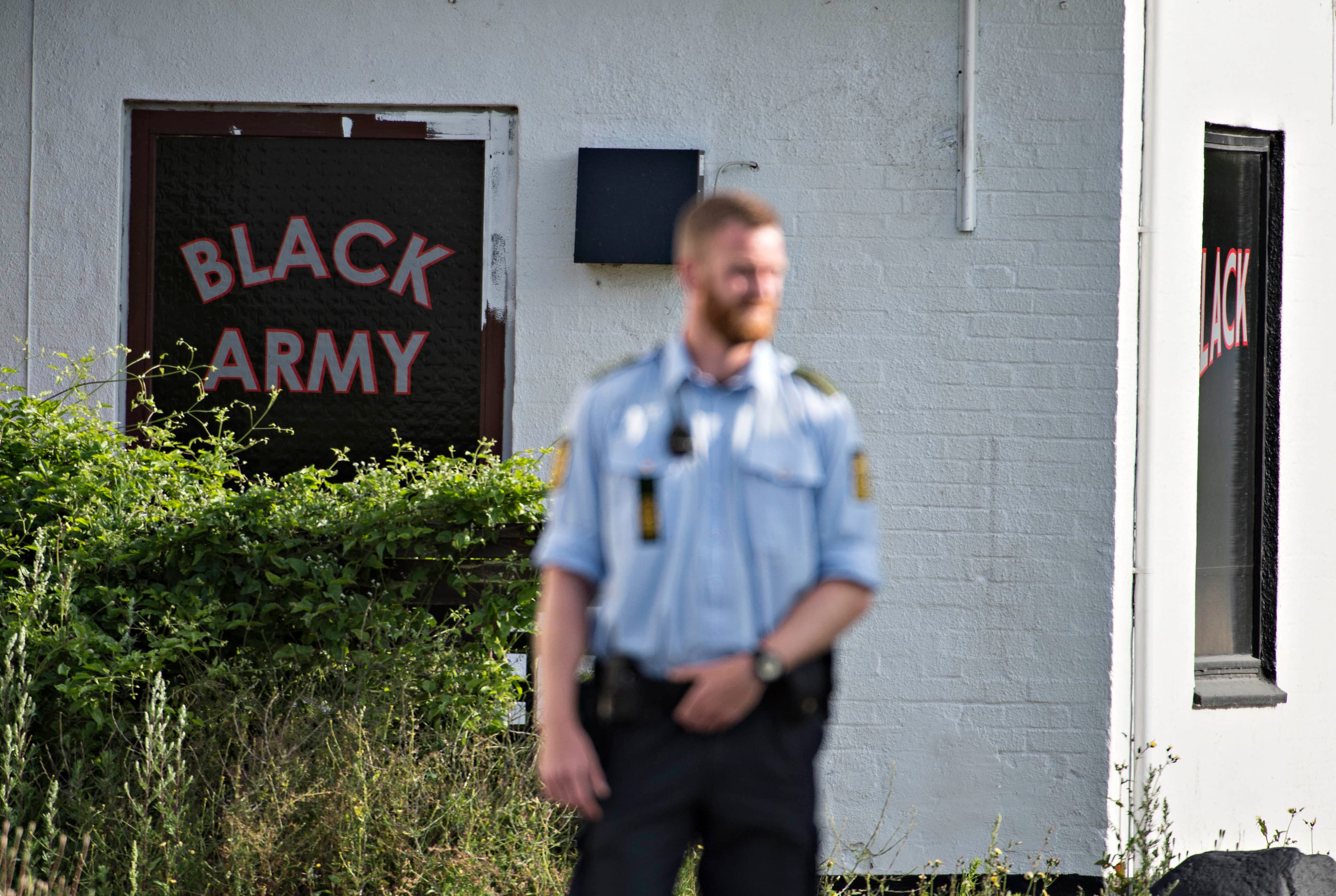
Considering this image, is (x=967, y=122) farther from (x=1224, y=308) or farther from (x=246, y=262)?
(x=246, y=262)

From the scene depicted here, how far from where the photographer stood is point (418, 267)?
16.3 feet

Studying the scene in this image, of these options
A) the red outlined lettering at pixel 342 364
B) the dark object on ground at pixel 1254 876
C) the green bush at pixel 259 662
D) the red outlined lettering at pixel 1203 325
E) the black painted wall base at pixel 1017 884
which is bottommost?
the black painted wall base at pixel 1017 884

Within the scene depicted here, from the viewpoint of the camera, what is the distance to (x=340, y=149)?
493 cm

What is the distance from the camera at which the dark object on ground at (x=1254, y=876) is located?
3.79 metres

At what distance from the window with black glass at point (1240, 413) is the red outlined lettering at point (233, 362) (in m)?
4.22

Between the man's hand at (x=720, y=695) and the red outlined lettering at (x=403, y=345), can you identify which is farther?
the red outlined lettering at (x=403, y=345)

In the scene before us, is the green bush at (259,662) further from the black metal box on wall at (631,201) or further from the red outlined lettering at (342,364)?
the black metal box on wall at (631,201)

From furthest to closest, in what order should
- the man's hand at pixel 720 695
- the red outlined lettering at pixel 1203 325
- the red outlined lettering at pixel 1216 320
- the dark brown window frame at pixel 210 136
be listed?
1. the red outlined lettering at pixel 1216 320
2. the red outlined lettering at pixel 1203 325
3. the dark brown window frame at pixel 210 136
4. the man's hand at pixel 720 695

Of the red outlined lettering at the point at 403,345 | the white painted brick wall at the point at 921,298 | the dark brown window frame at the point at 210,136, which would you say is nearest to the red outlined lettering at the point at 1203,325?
the white painted brick wall at the point at 921,298

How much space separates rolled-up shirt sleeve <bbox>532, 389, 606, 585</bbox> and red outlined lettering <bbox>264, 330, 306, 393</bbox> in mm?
3097

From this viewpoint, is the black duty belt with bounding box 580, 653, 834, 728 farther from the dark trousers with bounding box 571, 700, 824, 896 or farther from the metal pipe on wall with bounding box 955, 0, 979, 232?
the metal pipe on wall with bounding box 955, 0, 979, 232

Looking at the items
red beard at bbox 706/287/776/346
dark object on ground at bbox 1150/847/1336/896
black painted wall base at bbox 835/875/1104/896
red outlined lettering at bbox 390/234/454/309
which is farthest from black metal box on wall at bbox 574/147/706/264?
dark object on ground at bbox 1150/847/1336/896

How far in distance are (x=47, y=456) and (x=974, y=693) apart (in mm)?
3511

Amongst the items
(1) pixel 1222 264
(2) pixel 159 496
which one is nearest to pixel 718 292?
(2) pixel 159 496
